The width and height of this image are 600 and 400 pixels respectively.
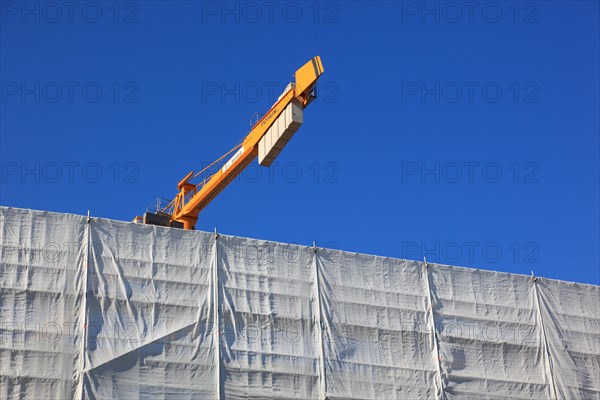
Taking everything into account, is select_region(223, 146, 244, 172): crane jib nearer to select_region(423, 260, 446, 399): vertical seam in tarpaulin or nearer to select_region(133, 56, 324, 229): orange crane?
select_region(133, 56, 324, 229): orange crane

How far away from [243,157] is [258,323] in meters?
11.7

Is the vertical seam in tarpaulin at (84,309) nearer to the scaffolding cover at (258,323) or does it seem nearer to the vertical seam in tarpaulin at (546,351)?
the scaffolding cover at (258,323)

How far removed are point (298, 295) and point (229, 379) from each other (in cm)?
434

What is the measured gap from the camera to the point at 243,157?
140 feet

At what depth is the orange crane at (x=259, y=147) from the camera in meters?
39.8

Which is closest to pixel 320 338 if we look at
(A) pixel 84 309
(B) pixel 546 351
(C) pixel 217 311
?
(C) pixel 217 311

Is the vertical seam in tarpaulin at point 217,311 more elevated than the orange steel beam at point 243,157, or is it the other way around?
the orange steel beam at point 243,157

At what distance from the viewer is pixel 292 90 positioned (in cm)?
3997

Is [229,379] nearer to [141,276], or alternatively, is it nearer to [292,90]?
[141,276]

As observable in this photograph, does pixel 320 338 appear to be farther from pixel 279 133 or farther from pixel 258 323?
pixel 279 133

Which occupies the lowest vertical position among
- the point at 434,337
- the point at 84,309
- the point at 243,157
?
the point at 434,337

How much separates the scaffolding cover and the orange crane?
7.18 m

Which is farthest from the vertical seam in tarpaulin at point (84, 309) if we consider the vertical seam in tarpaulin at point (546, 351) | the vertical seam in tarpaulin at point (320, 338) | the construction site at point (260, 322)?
→ the vertical seam in tarpaulin at point (546, 351)

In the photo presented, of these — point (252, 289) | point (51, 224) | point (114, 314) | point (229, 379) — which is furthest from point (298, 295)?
point (51, 224)
